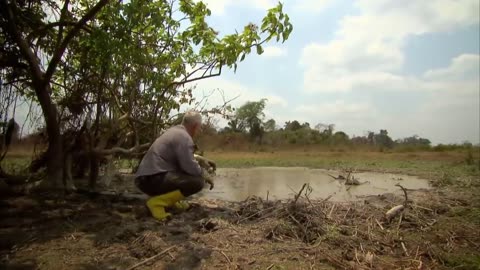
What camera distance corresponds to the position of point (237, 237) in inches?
159

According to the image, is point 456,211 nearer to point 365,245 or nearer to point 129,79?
point 365,245

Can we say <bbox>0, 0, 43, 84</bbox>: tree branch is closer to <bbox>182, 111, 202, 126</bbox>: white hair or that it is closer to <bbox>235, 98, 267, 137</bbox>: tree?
<bbox>182, 111, 202, 126</bbox>: white hair

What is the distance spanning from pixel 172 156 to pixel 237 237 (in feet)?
4.73

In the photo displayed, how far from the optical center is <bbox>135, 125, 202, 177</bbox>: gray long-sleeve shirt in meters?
4.83

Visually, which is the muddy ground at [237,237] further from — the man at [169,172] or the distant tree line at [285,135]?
the distant tree line at [285,135]

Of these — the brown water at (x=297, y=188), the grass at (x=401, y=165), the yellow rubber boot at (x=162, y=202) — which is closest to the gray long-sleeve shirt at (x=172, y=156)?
the yellow rubber boot at (x=162, y=202)

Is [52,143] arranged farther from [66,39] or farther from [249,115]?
[249,115]

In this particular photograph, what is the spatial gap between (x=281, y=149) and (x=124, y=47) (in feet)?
95.4

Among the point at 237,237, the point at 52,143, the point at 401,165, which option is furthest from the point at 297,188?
the point at 401,165

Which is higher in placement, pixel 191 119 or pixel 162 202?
pixel 191 119

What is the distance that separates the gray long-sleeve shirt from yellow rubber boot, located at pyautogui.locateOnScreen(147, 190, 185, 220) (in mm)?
315

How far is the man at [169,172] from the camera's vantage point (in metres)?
4.84

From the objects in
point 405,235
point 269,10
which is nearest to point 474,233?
point 405,235

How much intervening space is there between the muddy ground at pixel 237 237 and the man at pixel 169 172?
0.29 metres
